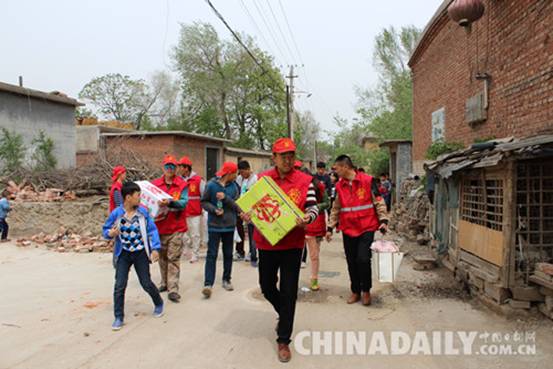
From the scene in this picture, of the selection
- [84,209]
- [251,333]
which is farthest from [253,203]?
[84,209]

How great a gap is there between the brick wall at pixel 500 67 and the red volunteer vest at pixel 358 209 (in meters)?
2.61

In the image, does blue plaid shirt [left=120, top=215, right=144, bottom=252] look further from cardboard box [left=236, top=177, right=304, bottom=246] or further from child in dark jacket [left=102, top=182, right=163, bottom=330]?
cardboard box [left=236, top=177, right=304, bottom=246]

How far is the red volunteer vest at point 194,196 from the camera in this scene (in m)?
7.71

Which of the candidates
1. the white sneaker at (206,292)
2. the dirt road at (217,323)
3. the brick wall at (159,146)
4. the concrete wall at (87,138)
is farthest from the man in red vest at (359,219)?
the concrete wall at (87,138)

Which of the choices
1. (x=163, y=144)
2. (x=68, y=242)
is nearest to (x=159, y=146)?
(x=163, y=144)

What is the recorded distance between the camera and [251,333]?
455 centimetres

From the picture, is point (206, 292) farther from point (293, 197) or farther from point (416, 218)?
point (416, 218)

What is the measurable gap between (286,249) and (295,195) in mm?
530

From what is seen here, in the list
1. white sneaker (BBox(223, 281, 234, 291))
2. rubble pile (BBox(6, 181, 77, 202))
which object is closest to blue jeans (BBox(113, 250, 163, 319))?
white sneaker (BBox(223, 281, 234, 291))

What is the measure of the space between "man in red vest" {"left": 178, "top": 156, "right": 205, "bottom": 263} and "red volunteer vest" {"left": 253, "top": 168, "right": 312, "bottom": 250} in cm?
329

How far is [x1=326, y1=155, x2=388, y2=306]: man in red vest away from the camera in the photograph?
5449 mm

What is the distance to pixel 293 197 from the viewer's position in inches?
162

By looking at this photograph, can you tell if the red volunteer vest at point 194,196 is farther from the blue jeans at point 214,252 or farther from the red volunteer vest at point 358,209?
the red volunteer vest at point 358,209

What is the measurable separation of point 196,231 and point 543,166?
5941 mm
